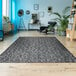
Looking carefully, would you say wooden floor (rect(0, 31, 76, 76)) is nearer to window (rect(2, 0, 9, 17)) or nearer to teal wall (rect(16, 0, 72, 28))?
window (rect(2, 0, 9, 17))

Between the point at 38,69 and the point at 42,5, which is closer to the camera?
the point at 38,69

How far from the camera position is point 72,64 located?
11.6ft

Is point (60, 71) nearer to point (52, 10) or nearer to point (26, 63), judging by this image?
point (26, 63)

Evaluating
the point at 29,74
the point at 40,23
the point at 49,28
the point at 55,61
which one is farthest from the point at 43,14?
the point at 29,74

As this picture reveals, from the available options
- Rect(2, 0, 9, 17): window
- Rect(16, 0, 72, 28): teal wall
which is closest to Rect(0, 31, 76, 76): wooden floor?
Rect(2, 0, 9, 17): window

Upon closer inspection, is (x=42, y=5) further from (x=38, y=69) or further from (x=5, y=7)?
(x=38, y=69)

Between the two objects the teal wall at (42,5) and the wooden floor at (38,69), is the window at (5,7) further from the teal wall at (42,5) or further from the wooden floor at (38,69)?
the wooden floor at (38,69)

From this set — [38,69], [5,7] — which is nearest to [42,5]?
[5,7]

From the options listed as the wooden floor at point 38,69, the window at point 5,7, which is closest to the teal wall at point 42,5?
the window at point 5,7

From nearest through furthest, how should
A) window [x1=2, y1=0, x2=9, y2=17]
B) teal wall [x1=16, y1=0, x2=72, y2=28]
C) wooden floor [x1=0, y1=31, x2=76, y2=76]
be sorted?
wooden floor [x1=0, y1=31, x2=76, y2=76], window [x1=2, y1=0, x2=9, y2=17], teal wall [x1=16, y1=0, x2=72, y2=28]

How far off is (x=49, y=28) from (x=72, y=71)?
25.5ft

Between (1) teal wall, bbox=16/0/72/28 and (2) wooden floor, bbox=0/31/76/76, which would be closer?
(2) wooden floor, bbox=0/31/76/76

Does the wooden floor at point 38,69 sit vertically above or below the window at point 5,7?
below

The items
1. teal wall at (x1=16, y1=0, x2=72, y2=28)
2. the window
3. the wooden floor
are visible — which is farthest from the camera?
teal wall at (x1=16, y1=0, x2=72, y2=28)
